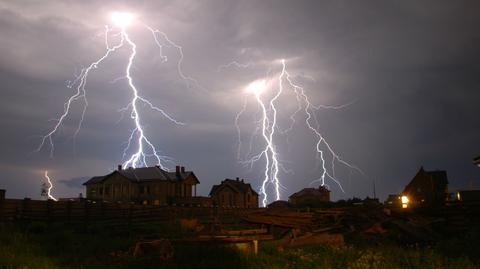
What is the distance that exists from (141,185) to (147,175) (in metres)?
1.53

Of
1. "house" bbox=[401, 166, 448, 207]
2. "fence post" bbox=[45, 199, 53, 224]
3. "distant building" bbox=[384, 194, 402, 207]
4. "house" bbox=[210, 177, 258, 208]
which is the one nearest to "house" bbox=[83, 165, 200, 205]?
"house" bbox=[210, 177, 258, 208]

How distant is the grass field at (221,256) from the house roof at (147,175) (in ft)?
132

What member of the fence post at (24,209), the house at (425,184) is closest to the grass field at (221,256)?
the fence post at (24,209)

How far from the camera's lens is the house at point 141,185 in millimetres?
54688

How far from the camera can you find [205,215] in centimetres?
3403

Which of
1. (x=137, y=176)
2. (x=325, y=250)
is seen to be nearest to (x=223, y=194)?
(x=137, y=176)

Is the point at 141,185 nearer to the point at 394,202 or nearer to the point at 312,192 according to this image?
the point at 394,202

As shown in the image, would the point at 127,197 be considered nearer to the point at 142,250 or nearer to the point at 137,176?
the point at 137,176

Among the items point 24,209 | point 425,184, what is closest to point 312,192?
point 425,184

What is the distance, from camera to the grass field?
10.6 m

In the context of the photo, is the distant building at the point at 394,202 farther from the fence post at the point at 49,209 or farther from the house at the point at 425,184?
the fence post at the point at 49,209

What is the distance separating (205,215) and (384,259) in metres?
23.8

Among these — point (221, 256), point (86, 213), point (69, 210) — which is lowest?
point (221, 256)

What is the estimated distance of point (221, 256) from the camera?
11.8 m
